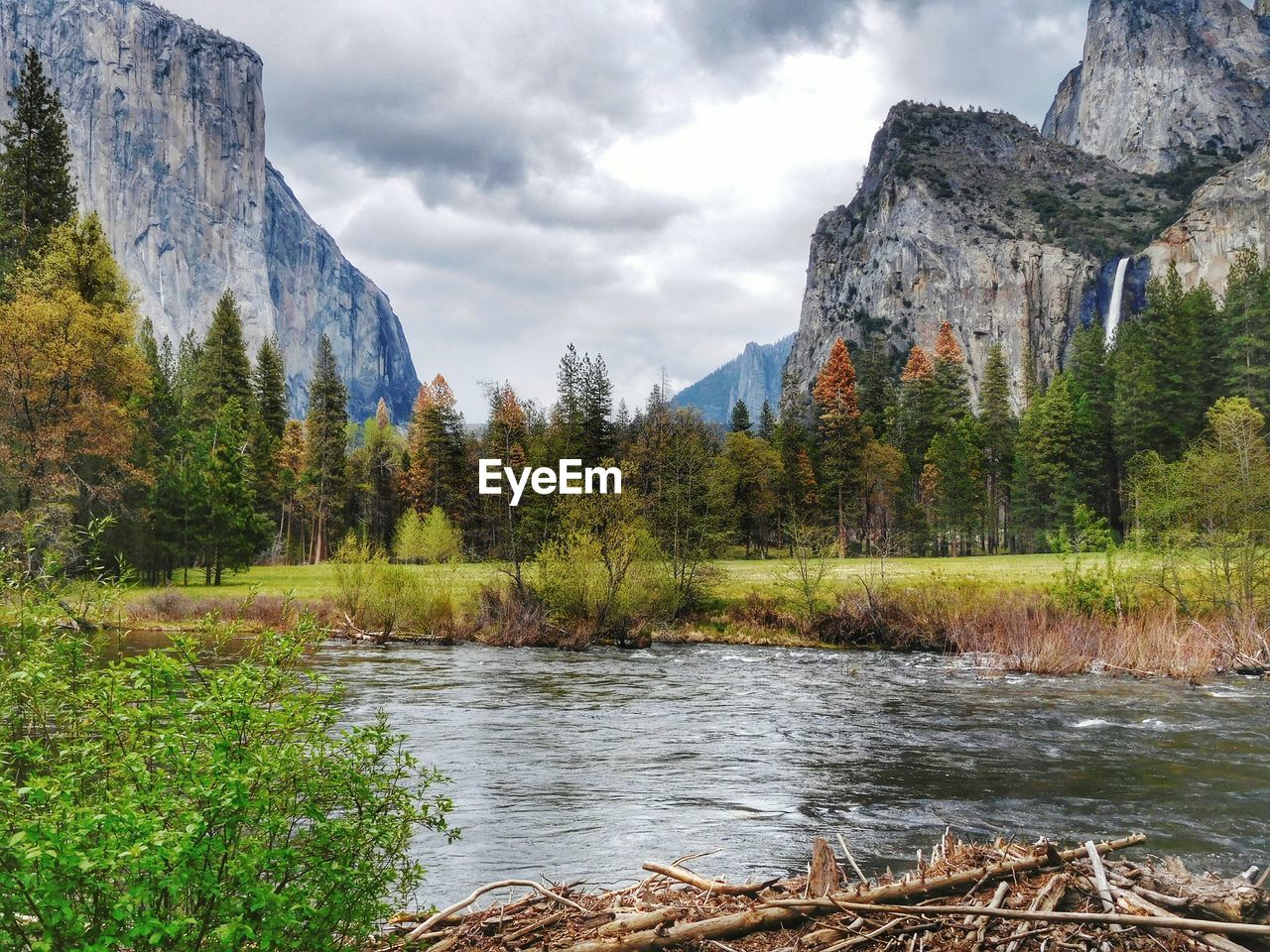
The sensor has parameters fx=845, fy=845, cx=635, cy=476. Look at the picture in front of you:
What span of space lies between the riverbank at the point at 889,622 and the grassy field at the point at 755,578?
0.71ft

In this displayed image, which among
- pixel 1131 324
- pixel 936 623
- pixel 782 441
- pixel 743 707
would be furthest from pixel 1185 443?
pixel 743 707

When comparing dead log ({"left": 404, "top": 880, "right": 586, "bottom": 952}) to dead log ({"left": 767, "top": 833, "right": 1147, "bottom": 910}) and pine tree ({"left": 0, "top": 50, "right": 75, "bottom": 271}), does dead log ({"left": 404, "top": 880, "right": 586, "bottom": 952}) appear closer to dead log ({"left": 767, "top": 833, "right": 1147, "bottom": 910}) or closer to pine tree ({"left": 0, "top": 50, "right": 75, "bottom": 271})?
dead log ({"left": 767, "top": 833, "right": 1147, "bottom": 910})

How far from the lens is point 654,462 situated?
179ft

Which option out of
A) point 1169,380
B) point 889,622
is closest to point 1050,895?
point 889,622

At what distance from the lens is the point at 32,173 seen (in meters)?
50.2

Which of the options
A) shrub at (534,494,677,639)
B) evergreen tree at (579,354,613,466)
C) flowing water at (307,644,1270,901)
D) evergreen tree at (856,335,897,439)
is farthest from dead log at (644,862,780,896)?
evergreen tree at (856,335,897,439)

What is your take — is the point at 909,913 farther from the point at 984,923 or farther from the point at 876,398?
the point at 876,398

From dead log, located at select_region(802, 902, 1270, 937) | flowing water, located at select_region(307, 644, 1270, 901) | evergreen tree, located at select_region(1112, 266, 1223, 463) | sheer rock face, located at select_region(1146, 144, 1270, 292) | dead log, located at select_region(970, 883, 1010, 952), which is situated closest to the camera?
dead log, located at select_region(802, 902, 1270, 937)

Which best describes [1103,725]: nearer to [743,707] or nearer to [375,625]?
[743,707]

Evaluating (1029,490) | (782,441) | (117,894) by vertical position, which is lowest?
(117,894)

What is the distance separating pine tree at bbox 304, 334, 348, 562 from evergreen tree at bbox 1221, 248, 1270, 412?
3128 inches

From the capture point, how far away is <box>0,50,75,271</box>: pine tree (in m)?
49.2

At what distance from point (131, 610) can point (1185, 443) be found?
73.1m

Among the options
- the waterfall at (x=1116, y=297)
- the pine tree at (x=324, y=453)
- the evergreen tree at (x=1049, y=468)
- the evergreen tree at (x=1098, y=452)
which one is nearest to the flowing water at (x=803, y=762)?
the evergreen tree at (x=1049, y=468)
